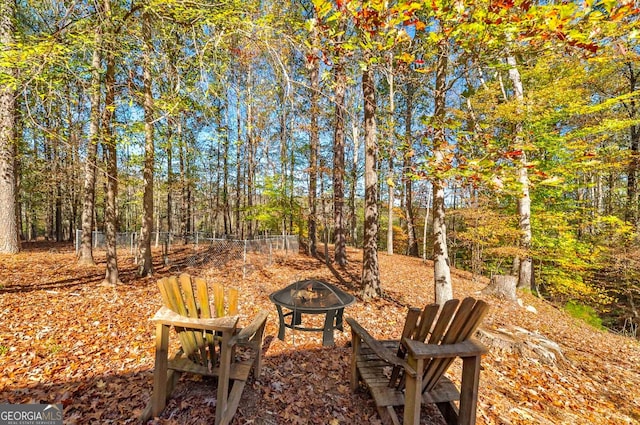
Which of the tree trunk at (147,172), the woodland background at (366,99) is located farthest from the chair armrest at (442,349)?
the tree trunk at (147,172)

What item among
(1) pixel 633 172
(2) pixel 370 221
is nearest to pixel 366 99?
(2) pixel 370 221

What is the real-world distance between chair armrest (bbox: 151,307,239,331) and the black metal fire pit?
46.4 inches

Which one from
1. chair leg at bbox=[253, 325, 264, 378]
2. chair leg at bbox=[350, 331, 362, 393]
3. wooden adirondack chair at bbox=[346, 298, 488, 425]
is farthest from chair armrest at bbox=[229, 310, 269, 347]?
wooden adirondack chair at bbox=[346, 298, 488, 425]

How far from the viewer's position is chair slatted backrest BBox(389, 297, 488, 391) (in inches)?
93.9

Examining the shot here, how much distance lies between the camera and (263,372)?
3461 mm

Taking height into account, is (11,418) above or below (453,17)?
below

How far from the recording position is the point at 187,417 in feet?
8.47

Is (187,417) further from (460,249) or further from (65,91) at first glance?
(460,249)

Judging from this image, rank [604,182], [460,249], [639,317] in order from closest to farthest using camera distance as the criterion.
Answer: [639,317] → [604,182] → [460,249]

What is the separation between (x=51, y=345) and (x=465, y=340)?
535 centimetres

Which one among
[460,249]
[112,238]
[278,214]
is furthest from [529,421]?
[460,249]

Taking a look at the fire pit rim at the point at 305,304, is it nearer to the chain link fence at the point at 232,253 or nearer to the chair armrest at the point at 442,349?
the chair armrest at the point at 442,349

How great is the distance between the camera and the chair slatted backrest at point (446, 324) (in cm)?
238

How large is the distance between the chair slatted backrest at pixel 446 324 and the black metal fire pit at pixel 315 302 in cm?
124
